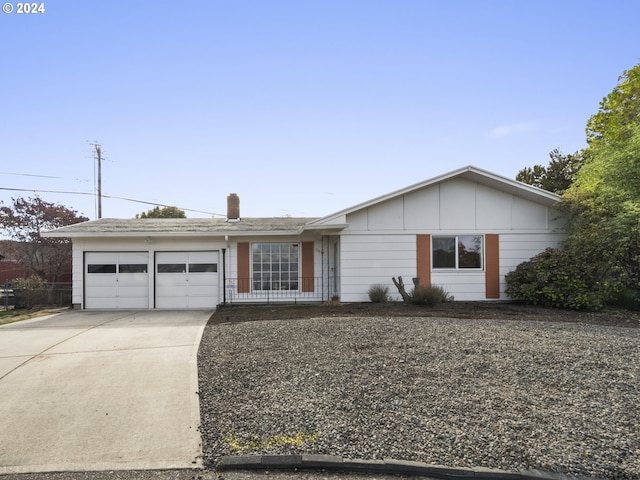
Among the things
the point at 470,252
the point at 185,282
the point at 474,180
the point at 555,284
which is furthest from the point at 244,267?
the point at 555,284

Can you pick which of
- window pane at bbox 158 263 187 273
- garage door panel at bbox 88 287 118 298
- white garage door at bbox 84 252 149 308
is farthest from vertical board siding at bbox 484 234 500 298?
garage door panel at bbox 88 287 118 298

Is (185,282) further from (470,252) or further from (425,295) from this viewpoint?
(470,252)

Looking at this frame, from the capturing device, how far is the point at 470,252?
553 inches

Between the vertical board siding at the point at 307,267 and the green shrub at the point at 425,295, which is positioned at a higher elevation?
the vertical board siding at the point at 307,267

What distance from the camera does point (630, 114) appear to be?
20.7 meters

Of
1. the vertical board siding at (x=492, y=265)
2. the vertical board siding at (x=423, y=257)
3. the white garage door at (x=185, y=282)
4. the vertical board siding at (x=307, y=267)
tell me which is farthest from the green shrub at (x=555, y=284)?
the white garage door at (x=185, y=282)

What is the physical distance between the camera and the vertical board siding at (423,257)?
1384 cm

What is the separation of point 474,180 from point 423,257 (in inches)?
122

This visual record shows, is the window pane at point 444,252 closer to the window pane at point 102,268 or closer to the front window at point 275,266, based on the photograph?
the front window at point 275,266

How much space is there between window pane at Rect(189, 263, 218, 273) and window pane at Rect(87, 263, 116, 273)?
9.16 ft

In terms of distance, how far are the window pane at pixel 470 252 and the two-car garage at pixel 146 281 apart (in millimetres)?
8565

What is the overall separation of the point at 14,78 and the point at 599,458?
15.3 metres

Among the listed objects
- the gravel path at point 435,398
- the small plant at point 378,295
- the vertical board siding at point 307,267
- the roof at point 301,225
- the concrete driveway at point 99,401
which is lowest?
the concrete driveway at point 99,401

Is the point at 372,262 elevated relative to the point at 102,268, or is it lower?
elevated
